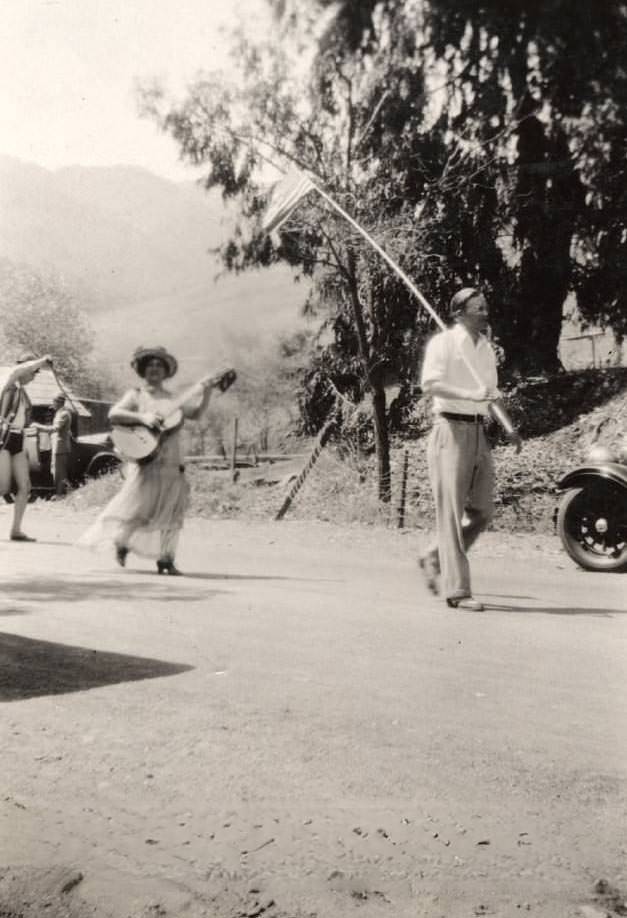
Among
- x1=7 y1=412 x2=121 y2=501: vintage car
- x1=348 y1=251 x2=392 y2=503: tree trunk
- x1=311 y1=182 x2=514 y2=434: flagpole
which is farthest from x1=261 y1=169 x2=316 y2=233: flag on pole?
x1=7 y1=412 x2=121 y2=501: vintage car

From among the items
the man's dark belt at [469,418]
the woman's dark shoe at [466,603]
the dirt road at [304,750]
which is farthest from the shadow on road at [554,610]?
the man's dark belt at [469,418]

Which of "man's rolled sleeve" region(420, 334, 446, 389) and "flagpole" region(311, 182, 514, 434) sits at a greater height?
"flagpole" region(311, 182, 514, 434)

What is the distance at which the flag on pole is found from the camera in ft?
8.10

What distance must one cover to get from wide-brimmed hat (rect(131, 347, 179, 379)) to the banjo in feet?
0.20

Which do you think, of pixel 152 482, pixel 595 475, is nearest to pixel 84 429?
pixel 152 482

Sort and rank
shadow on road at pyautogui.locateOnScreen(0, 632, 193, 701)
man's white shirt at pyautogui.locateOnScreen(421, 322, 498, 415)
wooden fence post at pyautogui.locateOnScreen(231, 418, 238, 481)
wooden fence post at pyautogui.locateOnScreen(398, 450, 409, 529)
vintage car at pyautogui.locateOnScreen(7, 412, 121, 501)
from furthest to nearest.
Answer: shadow on road at pyautogui.locateOnScreen(0, 632, 193, 701) → vintage car at pyautogui.locateOnScreen(7, 412, 121, 501) → wooden fence post at pyautogui.locateOnScreen(398, 450, 409, 529) → man's white shirt at pyautogui.locateOnScreen(421, 322, 498, 415) → wooden fence post at pyautogui.locateOnScreen(231, 418, 238, 481)

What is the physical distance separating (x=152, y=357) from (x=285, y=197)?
47cm

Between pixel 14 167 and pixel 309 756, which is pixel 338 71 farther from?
pixel 309 756

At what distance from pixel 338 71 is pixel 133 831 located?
164 centimetres

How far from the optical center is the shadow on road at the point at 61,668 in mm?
3678

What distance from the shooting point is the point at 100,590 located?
17.8ft

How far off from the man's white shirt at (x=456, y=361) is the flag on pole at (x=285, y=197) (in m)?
0.48

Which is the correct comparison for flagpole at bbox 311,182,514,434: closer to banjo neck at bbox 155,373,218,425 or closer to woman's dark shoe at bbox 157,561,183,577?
banjo neck at bbox 155,373,218,425

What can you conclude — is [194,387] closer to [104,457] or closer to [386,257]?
[386,257]
